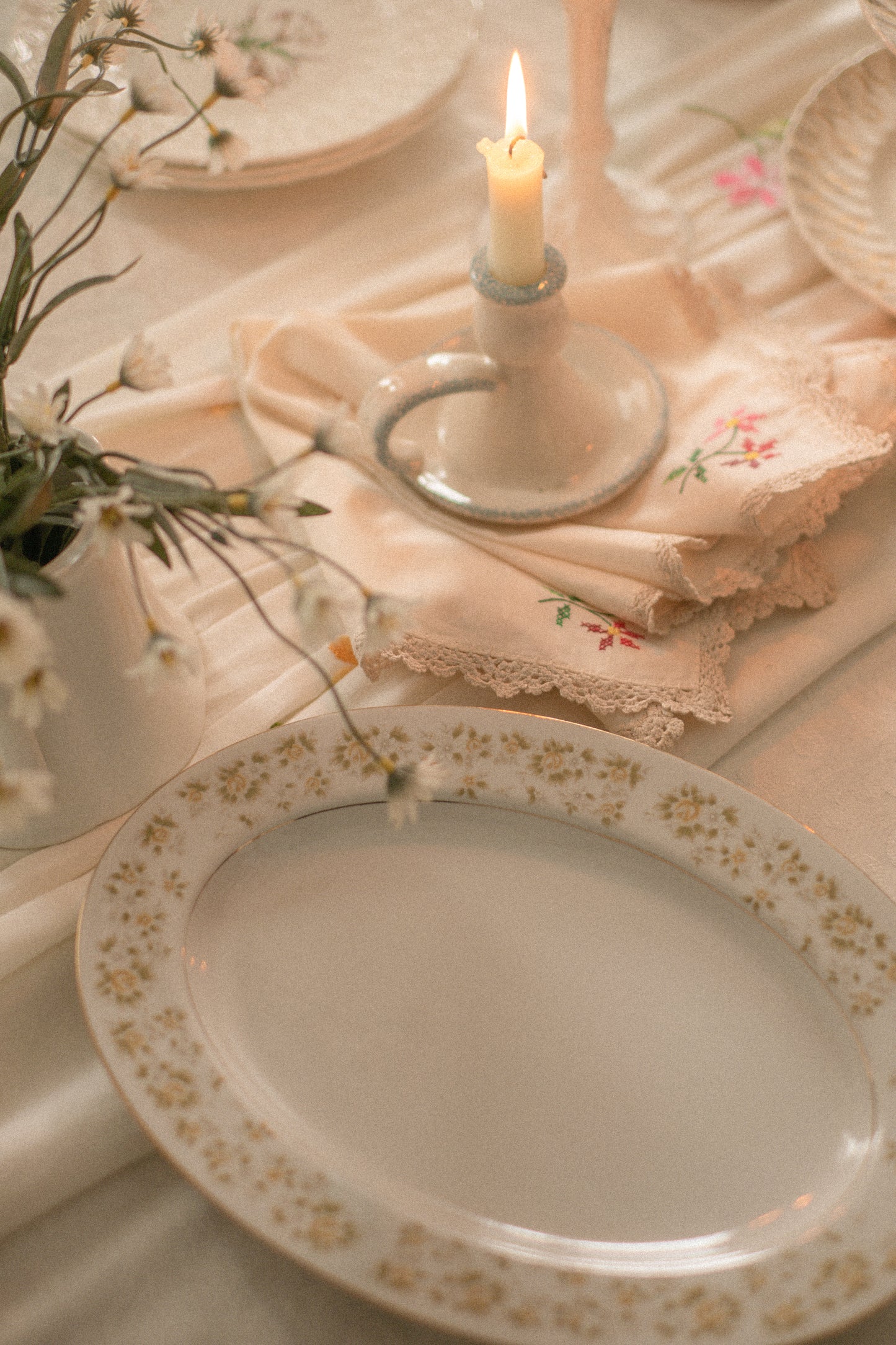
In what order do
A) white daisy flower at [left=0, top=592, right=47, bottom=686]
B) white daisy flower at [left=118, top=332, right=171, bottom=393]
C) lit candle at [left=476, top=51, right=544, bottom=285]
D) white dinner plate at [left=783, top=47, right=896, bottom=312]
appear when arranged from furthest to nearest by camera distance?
1. white dinner plate at [left=783, top=47, right=896, bottom=312]
2. lit candle at [left=476, top=51, right=544, bottom=285]
3. white daisy flower at [left=118, top=332, right=171, bottom=393]
4. white daisy flower at [left=0, top=592, right=47, bottom=686]

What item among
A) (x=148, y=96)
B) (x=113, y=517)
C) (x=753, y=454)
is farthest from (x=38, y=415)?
(x=753, y=454)

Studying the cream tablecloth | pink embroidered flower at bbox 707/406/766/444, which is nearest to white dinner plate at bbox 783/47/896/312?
the cream tablecloth

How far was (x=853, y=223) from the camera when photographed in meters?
0.73

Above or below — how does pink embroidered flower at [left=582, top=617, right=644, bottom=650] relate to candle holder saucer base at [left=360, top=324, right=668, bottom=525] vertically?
below

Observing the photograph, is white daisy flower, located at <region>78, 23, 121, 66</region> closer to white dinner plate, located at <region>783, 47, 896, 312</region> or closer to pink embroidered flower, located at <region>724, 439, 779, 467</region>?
pink embroidered flower, located at <region>724, 439, 779, 467</region>

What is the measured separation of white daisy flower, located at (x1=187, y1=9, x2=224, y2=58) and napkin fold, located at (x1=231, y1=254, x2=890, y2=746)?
0.16 m

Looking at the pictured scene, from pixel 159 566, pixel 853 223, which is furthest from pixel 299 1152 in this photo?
pixel 853 223

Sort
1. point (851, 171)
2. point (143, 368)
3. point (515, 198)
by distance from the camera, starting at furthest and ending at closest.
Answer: point (851, 171)
point (515, 198)
point (143, 368)

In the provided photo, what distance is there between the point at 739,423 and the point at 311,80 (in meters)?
0.45

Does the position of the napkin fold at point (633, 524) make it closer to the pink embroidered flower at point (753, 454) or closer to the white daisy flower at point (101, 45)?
the pink embroidered flower at point (753, 454)

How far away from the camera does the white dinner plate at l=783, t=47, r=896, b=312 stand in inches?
27.8

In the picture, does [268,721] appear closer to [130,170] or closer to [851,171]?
[130,170]

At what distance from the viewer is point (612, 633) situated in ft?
1.86

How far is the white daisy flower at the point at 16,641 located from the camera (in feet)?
0.98
